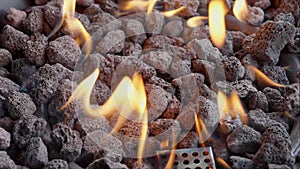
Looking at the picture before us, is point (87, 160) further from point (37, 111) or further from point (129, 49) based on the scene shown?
point (129, 49)

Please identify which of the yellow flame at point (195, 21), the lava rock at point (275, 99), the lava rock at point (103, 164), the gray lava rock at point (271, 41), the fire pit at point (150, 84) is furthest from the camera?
the yellow flame at point (195, 21)

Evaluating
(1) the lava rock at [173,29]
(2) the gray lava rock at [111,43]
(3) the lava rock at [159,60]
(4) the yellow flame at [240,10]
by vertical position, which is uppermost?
(4) the yellow flame at [240,10]

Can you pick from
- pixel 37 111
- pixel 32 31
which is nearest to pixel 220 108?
pixel 37 111

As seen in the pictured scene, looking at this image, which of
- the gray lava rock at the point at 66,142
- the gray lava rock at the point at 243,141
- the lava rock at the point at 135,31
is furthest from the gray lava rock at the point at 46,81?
the gray lava rock at the point at 243,141

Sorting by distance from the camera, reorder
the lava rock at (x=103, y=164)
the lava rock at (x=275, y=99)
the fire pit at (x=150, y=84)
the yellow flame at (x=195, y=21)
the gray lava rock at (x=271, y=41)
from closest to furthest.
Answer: the lava rock at (x=103, y=164) → the fire pit at (x=150, y=84) → the lava rock at (x=275, y=99) → the gray lava rock at (x=271, y=41) → the yellow flame at (x=195, y=21)

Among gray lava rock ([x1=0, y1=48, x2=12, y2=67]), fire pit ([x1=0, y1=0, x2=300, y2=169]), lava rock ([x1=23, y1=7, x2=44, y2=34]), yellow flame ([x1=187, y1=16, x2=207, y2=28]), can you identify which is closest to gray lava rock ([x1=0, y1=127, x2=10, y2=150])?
fire pit ([x1=0, y1=0, x2=300, y2=169])

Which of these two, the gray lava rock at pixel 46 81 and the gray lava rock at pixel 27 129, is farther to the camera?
the gray lava rock at pixel 46 81

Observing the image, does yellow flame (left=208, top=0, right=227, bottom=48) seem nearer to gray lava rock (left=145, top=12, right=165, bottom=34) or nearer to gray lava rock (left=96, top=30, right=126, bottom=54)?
gray lava rock (left=145, top=12, right=165, bottom=34)

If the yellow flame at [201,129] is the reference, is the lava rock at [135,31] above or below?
above

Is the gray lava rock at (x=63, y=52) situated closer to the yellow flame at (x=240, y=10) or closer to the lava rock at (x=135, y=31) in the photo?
the lava rock at (x=135, y=31)

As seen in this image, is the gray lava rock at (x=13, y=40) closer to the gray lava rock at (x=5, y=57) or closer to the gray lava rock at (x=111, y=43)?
the gray lava rock at (x=5, y=57)
